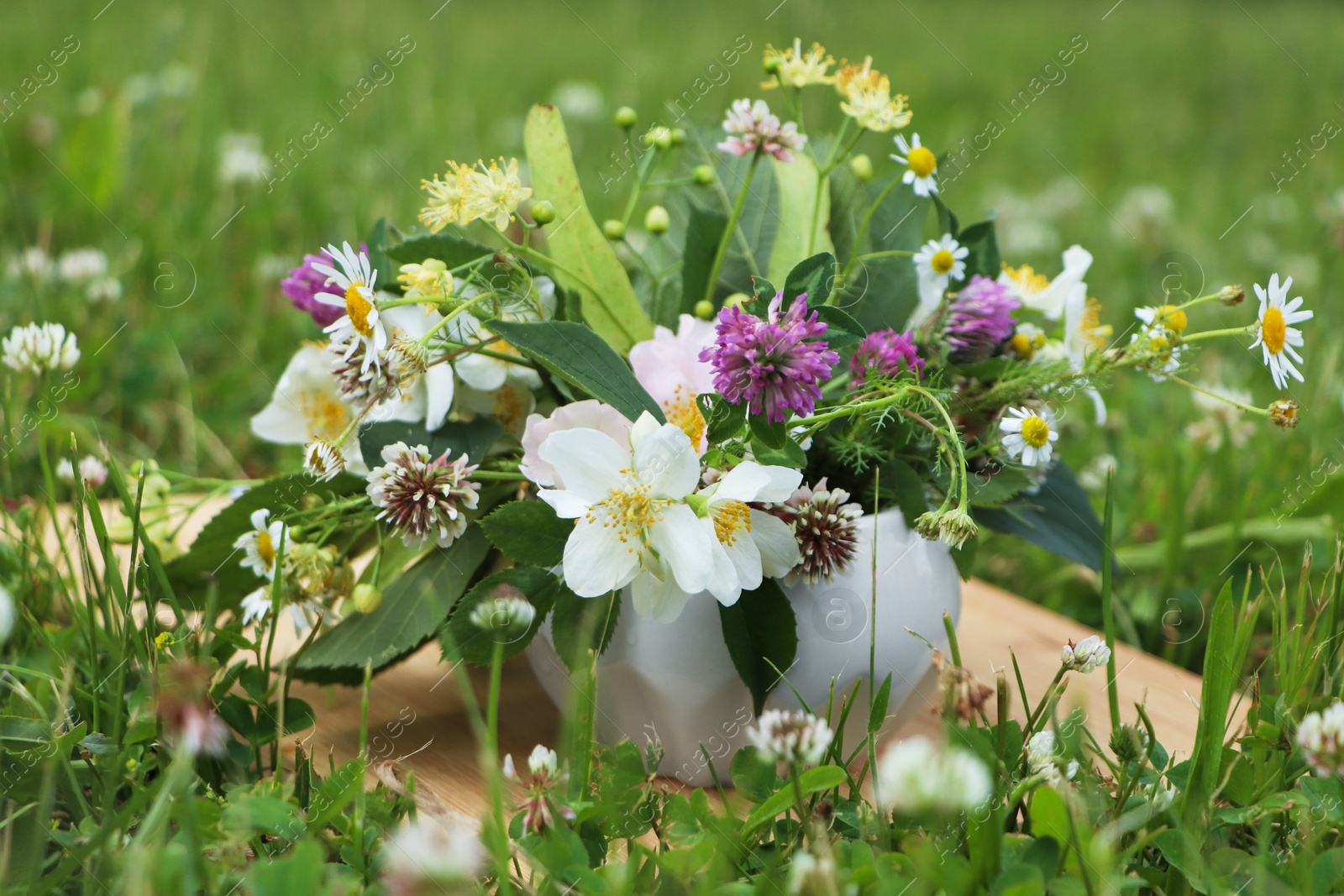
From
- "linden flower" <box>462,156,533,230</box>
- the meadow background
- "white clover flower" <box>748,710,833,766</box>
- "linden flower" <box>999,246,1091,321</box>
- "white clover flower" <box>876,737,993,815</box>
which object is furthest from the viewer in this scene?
the meadow background

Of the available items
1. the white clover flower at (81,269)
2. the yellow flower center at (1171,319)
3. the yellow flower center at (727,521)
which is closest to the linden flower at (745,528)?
the yellow flower center at (727,521)

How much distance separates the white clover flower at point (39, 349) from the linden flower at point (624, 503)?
378 millimetres

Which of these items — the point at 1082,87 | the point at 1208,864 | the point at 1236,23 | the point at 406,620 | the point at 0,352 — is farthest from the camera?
the point at 1236,23

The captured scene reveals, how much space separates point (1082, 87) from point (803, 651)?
289cm

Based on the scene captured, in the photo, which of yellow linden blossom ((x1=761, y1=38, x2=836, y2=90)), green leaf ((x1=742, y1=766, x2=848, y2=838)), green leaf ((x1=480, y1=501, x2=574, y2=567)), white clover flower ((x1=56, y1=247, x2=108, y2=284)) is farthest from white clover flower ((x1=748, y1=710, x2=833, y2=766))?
white clover flower ((x1=56, y1=247, x2=108, y2=284))

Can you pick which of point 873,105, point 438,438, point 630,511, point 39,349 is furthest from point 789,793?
point 39,349

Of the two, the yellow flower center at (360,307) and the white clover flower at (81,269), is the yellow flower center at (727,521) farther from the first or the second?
the white clover flower at (81,269)

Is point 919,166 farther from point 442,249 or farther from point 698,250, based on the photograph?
point 442,249

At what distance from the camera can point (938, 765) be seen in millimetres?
346

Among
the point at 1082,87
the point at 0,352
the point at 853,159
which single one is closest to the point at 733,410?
the point at 853,159

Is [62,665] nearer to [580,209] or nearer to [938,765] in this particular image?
[580,209]

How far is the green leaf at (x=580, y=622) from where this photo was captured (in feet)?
1.77

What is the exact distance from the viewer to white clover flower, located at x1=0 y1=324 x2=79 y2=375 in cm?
69

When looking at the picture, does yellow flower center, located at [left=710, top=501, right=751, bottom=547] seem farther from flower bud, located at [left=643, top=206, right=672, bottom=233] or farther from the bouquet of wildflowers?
flower bud, located at [left=643, top=206, right=672, bottom=233]
